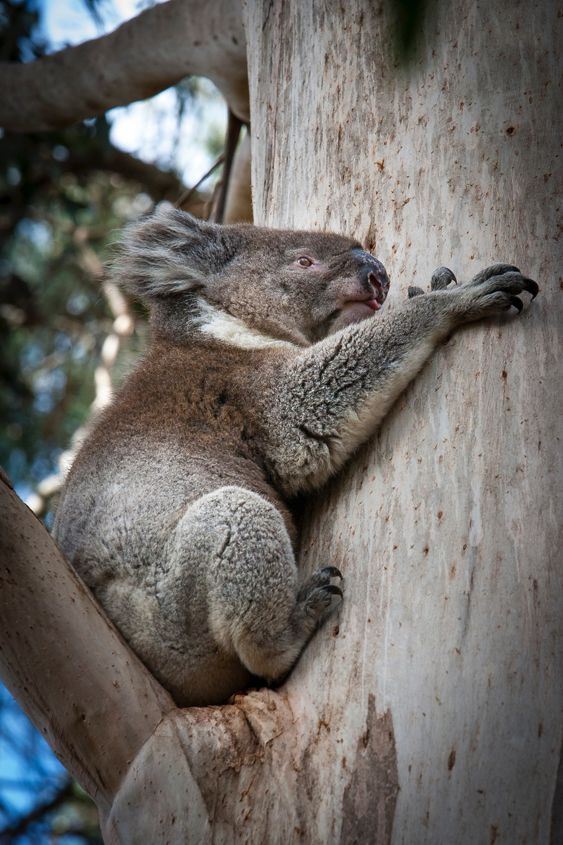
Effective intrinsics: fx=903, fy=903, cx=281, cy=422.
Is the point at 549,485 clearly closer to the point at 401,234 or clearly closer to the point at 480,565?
the point at 480,565

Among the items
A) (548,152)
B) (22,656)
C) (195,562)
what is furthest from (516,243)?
(22,656)

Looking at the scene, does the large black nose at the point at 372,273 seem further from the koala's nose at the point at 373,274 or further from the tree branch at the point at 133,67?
the tree branch at the point at 133,67

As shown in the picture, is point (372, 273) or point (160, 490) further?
point (372, 273)

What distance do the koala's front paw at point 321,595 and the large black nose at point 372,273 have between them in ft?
3.78

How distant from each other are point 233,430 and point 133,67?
3973 millimetres

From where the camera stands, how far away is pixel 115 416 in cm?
380

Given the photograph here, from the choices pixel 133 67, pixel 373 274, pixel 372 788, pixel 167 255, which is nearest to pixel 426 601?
pixel 372 788

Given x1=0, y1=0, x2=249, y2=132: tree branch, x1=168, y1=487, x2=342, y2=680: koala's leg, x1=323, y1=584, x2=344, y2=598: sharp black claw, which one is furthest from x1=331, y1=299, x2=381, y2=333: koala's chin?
x1=0, y1=0, x2=249, y2=132: tree branch

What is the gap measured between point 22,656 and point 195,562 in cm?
72

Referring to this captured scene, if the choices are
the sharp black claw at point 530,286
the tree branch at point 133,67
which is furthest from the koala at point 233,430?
the tree branch at point 133,67

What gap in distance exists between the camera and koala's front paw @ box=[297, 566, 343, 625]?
119 inches

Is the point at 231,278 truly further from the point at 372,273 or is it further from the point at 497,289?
the point at 497,289

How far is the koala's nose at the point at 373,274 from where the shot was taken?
137 inches

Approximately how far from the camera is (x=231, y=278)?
431cm
